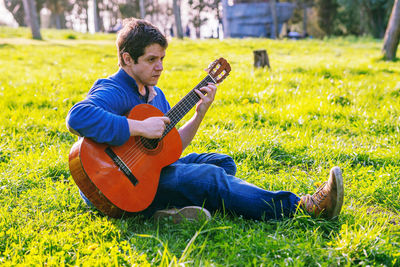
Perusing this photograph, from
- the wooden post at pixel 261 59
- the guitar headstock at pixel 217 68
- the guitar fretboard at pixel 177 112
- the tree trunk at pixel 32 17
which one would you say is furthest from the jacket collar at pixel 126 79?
the tree trunk at pixel 32 17

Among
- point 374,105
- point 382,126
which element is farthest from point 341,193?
point 374,105

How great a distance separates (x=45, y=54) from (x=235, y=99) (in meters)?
7.95

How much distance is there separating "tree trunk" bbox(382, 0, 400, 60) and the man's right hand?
29.7ft

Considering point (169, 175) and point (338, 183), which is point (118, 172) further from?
point (338, 183)

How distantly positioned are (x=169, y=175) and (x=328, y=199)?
1.06m

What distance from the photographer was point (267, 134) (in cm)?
411

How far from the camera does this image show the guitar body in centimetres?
221

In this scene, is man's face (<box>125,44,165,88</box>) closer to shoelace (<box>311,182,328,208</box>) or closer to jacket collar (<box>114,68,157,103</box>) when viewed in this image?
jacket collar (<box>114,68,157,103</box>)

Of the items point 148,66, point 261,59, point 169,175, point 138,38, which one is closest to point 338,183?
point 169,175

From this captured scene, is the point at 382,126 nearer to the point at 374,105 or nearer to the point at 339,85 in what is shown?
the point at 374,105

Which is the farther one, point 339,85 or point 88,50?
point 88,50

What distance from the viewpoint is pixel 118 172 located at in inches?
89.9

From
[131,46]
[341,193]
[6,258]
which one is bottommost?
[6,258]

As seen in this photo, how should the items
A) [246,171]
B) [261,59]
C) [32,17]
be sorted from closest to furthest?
[246,171]
[261,59]
[32,17]
